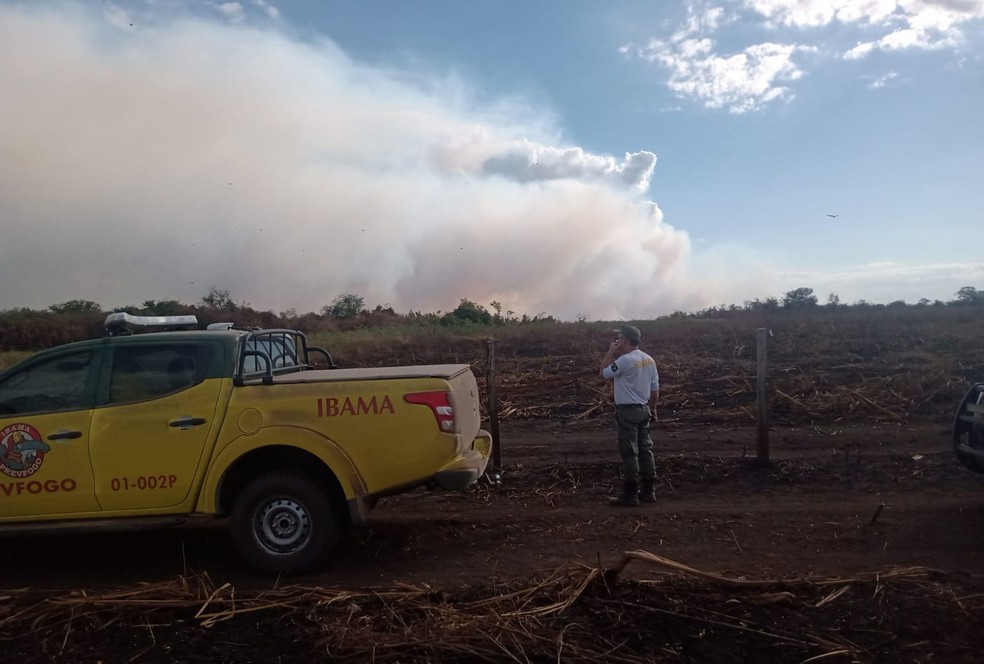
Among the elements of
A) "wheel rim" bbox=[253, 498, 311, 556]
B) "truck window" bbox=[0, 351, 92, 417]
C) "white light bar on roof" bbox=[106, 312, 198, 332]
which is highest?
"white light bar on roof" bbox=[106, 312, 198, 332]

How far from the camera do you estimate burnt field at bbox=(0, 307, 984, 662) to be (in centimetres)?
446

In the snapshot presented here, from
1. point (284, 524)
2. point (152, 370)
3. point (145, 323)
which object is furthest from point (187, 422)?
point (145, 323)

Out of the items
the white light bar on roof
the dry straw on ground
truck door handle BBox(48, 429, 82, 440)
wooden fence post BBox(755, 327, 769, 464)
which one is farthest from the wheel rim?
wooden fence post BBox(755, 327, 769, 464)

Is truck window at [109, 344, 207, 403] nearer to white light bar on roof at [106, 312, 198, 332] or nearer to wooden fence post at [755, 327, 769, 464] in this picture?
white light bar on roof at [106, 312, 198, 332]

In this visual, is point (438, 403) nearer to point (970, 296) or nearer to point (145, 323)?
point (145, 323)

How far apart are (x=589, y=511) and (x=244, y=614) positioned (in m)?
3.83

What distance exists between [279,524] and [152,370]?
1.57 metres

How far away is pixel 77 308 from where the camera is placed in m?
27.6

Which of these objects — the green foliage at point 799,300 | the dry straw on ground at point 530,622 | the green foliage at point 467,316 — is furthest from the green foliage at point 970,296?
the dry straw on ground at point 530,622

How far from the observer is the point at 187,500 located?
601 centimetres

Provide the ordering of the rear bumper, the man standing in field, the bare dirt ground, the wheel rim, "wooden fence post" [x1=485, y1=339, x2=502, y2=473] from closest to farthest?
the bare dirt ground → the rear bumper → the wheel rim → the man standing in field → "wooden fence post" [x1=485, y1=339, x2=502, y2=473]

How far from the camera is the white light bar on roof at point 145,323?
652 centimetres

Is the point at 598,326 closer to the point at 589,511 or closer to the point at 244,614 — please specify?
the point at 589,511

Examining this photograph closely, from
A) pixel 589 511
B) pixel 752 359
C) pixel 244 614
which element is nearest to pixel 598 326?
pixel 752 359
